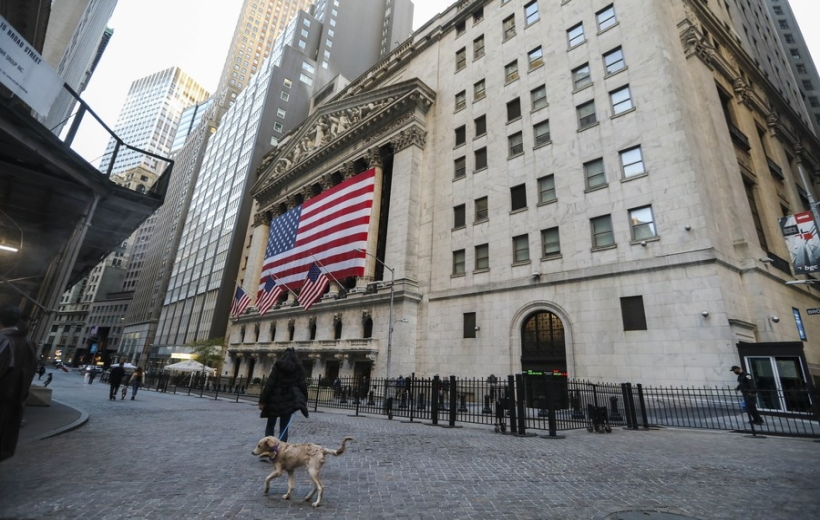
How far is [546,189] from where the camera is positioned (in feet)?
83.4

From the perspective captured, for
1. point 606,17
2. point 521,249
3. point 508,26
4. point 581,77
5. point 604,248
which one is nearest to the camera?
point 604,248

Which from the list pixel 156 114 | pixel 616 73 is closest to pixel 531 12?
pixel 616 73

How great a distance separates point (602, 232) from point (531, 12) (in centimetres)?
2065

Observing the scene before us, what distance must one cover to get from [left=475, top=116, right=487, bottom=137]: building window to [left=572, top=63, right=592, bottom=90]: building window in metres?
7.25

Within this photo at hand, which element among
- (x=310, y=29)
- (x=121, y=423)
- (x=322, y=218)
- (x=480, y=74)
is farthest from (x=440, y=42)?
(x=310, y=29)

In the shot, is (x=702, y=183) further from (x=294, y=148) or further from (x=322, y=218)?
(x=294, y=148)

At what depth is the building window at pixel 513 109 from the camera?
95.7 ft

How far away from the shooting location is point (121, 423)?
11.2 m

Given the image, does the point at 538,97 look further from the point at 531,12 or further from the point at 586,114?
the point at 531,12

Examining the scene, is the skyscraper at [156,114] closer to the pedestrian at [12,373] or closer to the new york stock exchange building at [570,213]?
the new york stock exchange building at [570,213]

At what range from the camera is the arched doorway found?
2225 centimetres

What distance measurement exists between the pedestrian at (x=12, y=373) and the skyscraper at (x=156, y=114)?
205 metres

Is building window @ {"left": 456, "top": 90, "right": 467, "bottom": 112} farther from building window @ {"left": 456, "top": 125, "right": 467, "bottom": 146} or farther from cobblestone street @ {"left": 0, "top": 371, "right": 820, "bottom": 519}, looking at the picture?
cobblestone street @ {"left": 0, "top": 371, "right": 820, "bottom": 519}

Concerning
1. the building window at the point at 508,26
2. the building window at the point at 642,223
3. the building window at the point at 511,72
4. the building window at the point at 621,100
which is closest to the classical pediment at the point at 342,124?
the building window at the point at 511,72
